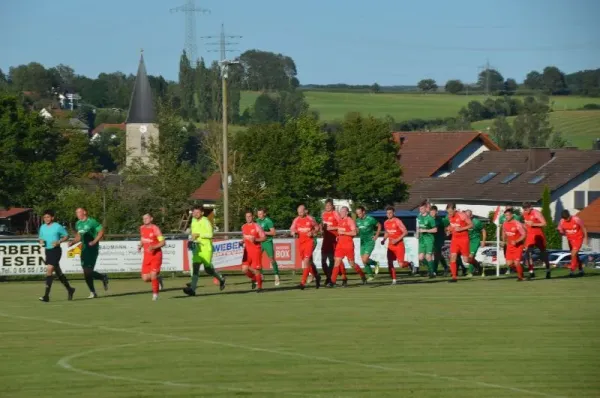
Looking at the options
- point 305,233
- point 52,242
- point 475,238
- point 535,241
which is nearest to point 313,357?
point 52,242

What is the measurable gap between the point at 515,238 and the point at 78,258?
1361cm

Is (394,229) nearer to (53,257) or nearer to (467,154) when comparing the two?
(53,257)

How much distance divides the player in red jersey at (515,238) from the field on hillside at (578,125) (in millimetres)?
48039

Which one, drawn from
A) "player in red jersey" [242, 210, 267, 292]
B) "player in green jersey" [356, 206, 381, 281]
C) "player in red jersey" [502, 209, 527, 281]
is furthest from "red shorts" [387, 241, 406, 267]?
"player in red jersey" [242, 210, 267, 292]

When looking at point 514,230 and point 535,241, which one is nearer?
Result: point 514,230

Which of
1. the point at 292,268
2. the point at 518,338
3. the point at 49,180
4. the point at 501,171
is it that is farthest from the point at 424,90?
the point at 518,338

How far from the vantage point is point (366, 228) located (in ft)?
100

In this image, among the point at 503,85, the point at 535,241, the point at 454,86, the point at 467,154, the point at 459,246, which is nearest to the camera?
the point at 459,246

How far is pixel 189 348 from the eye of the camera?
51.6 ft

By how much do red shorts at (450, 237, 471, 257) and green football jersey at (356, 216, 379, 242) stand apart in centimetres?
261

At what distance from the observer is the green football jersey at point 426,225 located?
100.0ft

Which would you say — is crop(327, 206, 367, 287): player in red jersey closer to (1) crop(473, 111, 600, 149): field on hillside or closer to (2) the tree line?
(2) the tree line

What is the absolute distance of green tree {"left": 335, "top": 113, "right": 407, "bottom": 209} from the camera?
284ft

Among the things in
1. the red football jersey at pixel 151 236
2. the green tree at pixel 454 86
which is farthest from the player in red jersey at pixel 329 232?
the green tree at pixel 454 86
